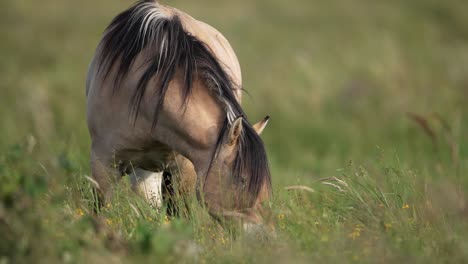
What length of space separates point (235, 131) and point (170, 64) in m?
0.77

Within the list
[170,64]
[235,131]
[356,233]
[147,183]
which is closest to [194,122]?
[235,131]

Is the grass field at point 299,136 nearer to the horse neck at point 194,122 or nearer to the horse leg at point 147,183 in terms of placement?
the horse neck at point 194,122

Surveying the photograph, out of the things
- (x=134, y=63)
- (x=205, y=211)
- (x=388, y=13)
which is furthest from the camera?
(x=388, y=13)

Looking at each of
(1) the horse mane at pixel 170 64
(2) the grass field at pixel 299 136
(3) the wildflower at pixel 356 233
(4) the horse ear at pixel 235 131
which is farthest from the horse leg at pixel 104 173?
(3) the wildflower at pixel 356 233

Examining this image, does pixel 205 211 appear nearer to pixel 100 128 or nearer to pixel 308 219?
pixel 308 219

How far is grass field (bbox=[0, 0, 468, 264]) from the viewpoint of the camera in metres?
3.43

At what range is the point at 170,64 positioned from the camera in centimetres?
459


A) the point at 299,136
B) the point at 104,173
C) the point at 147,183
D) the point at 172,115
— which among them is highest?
the point at 172,115

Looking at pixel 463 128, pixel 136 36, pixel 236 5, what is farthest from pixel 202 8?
pixel 136 36

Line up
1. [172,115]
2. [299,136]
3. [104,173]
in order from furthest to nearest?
[299,136] < [104,173] < [172,115]

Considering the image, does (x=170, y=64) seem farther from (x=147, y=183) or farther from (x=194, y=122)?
(x=147, y=183)

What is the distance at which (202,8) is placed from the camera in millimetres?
18281

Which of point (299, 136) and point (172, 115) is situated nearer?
point (172, 115)

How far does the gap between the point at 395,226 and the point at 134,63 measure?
6.86 feet
